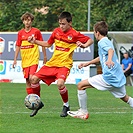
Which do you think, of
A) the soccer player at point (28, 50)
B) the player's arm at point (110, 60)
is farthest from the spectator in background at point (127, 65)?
the player's arm at point (110, 60)

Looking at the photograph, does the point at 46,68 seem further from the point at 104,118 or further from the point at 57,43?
the point at 104,118

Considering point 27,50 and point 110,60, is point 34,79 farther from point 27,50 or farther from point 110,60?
point 27,50

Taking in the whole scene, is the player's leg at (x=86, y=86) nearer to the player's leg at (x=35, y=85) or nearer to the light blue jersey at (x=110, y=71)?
the light blue jersey at (x=110, y=71)

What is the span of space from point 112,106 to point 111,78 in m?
4.32

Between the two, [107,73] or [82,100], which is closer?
[107,73]

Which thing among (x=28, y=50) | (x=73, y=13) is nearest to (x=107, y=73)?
(x=28, y=50)

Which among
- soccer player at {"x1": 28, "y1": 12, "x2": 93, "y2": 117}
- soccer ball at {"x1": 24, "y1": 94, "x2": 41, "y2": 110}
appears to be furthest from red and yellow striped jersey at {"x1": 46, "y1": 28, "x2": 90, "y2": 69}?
soccer ball at {"x1": 24, "y1": 94, "x2": 41, "y2": 110}

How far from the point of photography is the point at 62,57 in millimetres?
12016

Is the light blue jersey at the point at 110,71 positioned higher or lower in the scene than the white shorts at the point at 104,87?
higher

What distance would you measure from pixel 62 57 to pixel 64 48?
19 centimetres

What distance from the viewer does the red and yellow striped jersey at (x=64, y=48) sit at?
1201 cm

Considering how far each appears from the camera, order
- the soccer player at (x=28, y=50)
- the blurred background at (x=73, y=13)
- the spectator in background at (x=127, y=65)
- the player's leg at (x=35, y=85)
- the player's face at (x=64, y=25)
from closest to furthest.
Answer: the player's leg at (x=35, y=85) → the player's face at (x=64, y=25) → the soccer player at (x=28, y=50) → the spectator in background at (x=127, y=65) → the blurred background at (x=73, y=13)

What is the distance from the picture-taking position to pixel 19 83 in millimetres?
26672

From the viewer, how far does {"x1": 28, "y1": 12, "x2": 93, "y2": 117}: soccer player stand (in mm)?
11898
